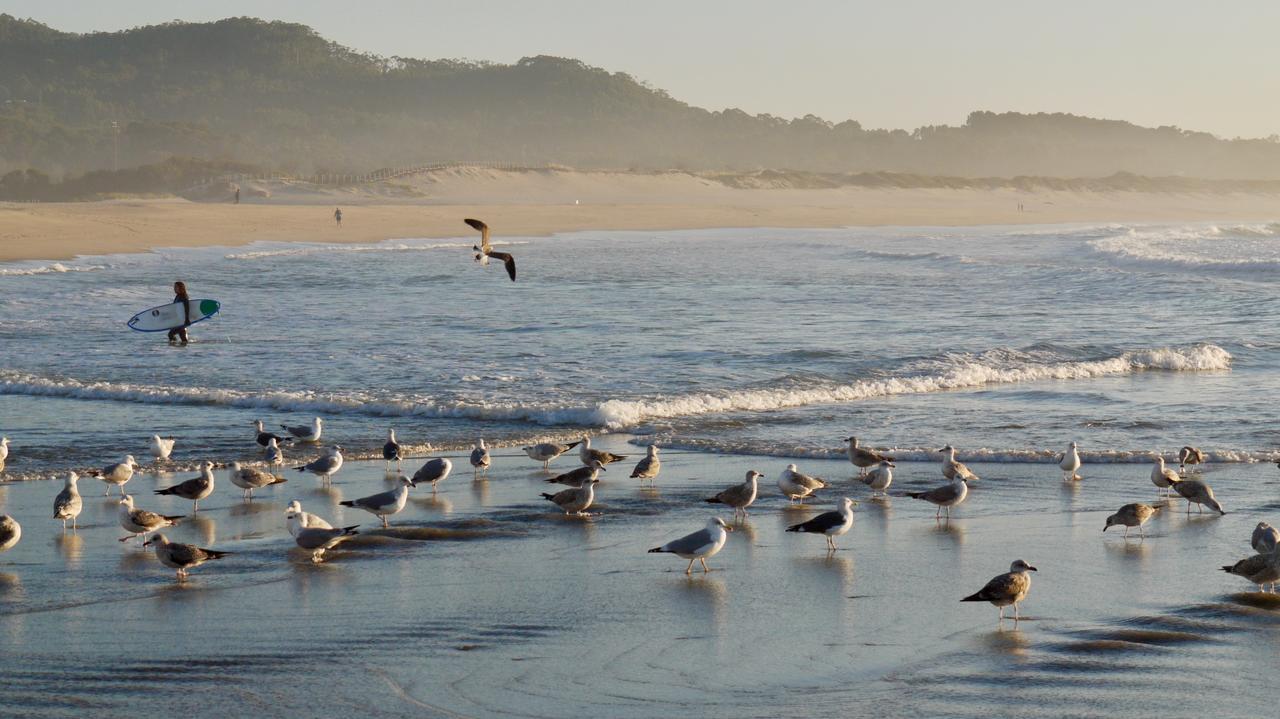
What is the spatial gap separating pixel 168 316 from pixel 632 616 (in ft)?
53.9

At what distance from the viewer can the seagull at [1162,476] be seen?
38.2 feet

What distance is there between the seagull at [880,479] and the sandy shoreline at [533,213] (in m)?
35.5

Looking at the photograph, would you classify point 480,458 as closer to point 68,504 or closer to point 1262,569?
point 68,504

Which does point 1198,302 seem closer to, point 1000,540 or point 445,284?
point 445,284

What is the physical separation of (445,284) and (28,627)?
2693 centimetres

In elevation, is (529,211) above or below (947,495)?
above

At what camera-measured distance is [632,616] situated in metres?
8.24

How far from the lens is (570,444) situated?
46.6 ft

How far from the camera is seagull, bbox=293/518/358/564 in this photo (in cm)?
948

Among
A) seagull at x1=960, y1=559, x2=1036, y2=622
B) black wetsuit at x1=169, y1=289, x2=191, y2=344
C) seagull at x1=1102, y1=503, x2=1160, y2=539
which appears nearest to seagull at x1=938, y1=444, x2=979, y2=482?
seagull at x1=1102, y1=503, x2=1160, y2=539

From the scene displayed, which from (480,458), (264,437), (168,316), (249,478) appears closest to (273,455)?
(264,437)

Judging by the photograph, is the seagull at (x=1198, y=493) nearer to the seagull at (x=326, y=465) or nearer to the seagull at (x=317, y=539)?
the seagull at (x=317, y=539)

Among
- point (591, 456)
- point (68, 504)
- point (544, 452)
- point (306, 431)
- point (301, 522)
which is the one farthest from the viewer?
point (306, 431)

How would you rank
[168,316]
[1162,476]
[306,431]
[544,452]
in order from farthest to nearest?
1. [168,316]
2. [306,431]
3. [544,452]
4. [1162,476]
